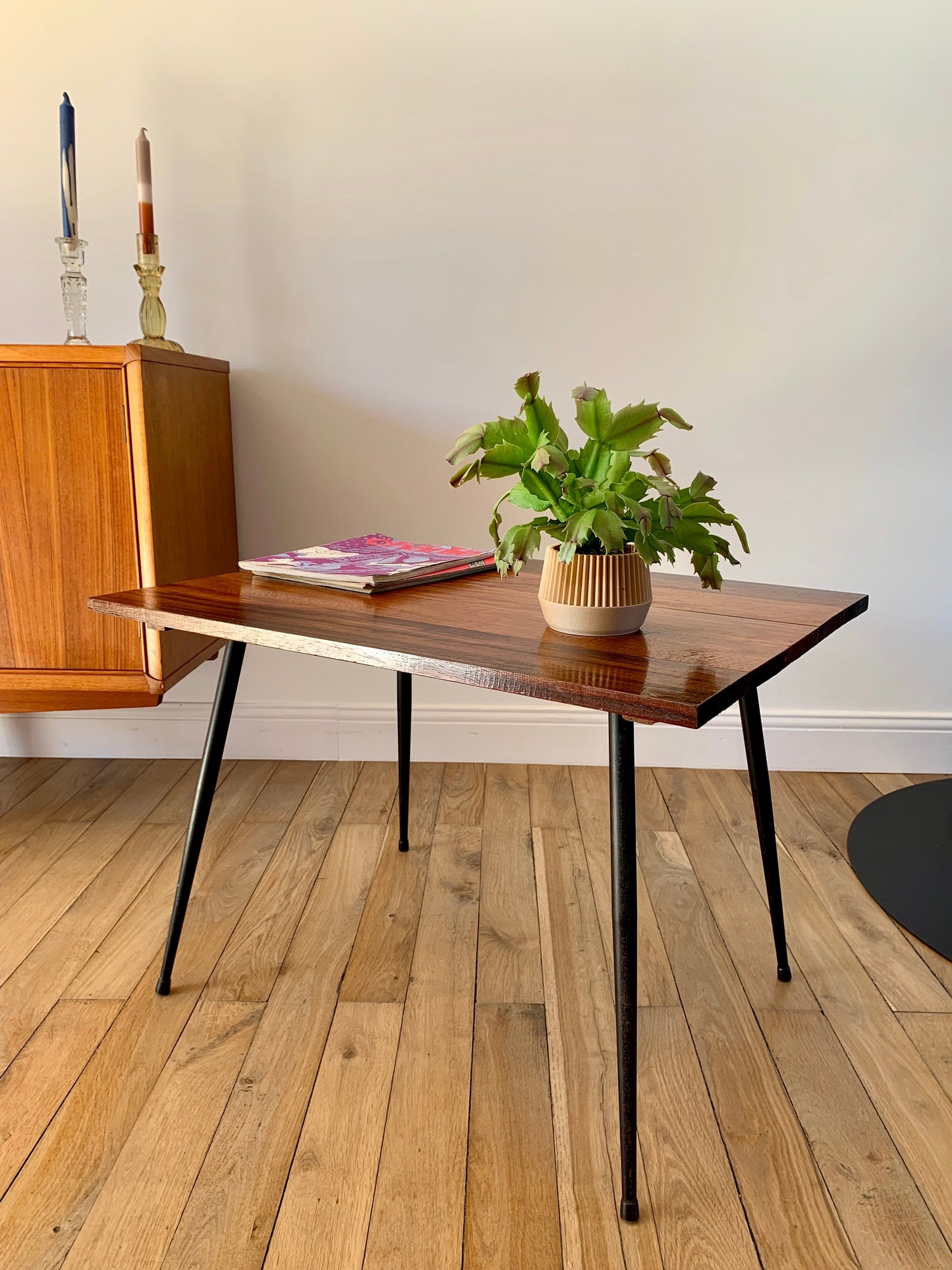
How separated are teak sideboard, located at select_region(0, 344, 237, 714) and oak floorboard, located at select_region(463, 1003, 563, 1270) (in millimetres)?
837

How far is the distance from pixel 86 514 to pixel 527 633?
922 mm

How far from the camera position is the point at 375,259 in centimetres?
196

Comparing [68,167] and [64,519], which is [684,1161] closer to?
[64,519]

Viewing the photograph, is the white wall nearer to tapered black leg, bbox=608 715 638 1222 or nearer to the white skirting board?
the white skirting board

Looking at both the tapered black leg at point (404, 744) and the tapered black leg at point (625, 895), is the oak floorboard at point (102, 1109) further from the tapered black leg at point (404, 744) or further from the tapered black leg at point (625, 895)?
the tapered black leg at point (625, 895)

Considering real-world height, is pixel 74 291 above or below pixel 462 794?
above

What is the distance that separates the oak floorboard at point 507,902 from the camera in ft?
4.40

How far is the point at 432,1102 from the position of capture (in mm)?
1106

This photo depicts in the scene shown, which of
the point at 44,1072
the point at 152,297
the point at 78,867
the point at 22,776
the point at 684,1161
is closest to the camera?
the point at 684,1161

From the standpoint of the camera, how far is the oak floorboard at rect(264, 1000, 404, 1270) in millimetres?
913

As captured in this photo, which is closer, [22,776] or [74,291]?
[74,291]

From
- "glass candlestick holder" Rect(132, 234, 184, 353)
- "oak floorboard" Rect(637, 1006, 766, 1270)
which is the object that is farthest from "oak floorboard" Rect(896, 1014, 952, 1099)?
"glass candlestick holder" Rect(132, 234, 184, 353)

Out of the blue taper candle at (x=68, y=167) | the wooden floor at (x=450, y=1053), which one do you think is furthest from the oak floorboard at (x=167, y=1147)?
the blue taper candle at (x=68, y=167)

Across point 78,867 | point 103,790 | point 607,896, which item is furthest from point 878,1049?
point 103,790
